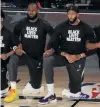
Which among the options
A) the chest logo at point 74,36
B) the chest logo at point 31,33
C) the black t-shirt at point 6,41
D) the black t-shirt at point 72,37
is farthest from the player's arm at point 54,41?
the black t-shirt at point 6,41

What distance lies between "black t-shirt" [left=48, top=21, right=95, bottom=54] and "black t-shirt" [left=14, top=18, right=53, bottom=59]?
0.20 m

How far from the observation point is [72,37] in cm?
487

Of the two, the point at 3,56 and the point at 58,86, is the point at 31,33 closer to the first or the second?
the point at 3,56

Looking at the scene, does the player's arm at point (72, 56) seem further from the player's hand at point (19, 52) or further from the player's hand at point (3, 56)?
the player's hand at point (3, 56)

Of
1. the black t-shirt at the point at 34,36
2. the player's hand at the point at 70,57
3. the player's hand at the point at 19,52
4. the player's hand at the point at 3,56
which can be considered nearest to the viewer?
the player's hand at the point at 70,57

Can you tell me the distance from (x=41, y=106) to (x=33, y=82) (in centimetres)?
58

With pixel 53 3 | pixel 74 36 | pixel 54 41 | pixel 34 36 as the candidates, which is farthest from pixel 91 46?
pixel 53 3

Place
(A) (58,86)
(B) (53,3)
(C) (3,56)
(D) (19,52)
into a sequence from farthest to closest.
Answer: (B) (53,3), (A) (58,86), (D) (19,52), (C) (3,56)

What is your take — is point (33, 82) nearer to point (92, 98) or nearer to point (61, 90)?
point (61, 90)

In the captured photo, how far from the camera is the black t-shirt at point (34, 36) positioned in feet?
16.7

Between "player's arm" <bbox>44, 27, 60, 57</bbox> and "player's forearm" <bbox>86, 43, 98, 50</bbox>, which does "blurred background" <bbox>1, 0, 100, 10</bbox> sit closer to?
"player's forearm" <bbox>86, 43, 98, 50</bbox>

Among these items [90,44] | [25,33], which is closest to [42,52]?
[25,33]

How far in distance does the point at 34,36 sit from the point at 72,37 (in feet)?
1.80

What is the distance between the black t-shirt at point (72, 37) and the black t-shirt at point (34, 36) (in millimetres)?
204
